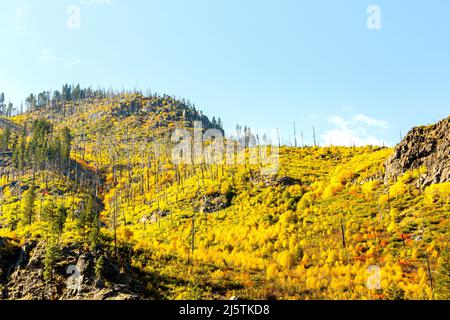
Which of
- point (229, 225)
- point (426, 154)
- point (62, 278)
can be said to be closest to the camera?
point (62, 278)

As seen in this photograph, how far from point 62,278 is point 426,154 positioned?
3182 inches

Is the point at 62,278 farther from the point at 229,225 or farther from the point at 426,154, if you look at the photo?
the point at 426,154

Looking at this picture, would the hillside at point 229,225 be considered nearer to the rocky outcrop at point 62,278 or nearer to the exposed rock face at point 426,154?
the rocky outcrop at point 62,278

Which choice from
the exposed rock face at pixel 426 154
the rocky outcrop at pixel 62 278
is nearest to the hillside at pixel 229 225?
the rocky outcrop at pixel 62 278

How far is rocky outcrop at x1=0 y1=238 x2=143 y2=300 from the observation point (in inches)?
1566

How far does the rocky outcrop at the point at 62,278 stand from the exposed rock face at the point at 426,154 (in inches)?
2645

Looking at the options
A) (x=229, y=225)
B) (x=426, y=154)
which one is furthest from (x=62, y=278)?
(x=426, y=154)

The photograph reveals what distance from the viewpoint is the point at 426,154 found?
84.8 meters

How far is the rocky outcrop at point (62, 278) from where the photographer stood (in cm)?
3978

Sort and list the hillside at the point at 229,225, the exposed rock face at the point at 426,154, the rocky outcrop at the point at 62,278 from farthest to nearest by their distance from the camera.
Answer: the exposed rock face at the point at 426,154
the hillside at the point at 229,225
the rocky outcrop at the point at 62,278

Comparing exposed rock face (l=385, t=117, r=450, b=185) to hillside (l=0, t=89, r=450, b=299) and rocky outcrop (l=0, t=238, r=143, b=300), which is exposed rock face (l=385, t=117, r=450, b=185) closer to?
hillside (l=0, t=89, r=450, b=299)

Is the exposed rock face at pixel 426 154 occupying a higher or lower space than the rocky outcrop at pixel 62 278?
higher
